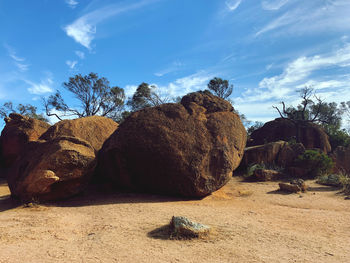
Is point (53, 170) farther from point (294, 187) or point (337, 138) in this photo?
point (337, 138)

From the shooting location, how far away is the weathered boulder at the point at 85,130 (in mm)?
8406

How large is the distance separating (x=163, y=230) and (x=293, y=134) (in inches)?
635

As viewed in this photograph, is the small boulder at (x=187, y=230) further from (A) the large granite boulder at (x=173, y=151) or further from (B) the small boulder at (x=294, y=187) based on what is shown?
(B) the small boulder at (x=294, y=187)

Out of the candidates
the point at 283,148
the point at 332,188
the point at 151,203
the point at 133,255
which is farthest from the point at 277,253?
the point at 283,148

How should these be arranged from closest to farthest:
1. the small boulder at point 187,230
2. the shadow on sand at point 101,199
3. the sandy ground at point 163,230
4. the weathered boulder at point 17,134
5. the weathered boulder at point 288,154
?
the sandy ground at point 163,230, the small boulder at point 187,230, the shadow on sand at point 101,199, the weathered boulder at point 17,134, the weathered boulder at point 288,154

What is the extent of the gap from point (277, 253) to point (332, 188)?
685 cm

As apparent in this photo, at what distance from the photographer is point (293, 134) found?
17.8 meters

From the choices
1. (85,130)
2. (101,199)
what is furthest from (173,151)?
(85,130)

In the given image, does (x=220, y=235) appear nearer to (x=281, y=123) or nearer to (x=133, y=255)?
(x=133, y=255)

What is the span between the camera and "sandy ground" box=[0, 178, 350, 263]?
10.6ft

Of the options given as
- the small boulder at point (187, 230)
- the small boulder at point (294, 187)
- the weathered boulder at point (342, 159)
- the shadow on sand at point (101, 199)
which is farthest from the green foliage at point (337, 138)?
the small boulder at point (187, 230)

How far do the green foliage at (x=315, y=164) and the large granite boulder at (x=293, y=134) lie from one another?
5.58m

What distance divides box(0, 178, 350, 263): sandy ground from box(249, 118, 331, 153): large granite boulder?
440 inches

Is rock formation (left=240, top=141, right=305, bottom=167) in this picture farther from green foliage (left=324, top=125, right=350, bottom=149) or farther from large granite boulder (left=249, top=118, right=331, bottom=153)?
green foliage (left=324, top=125, right=350, bottom=149)
